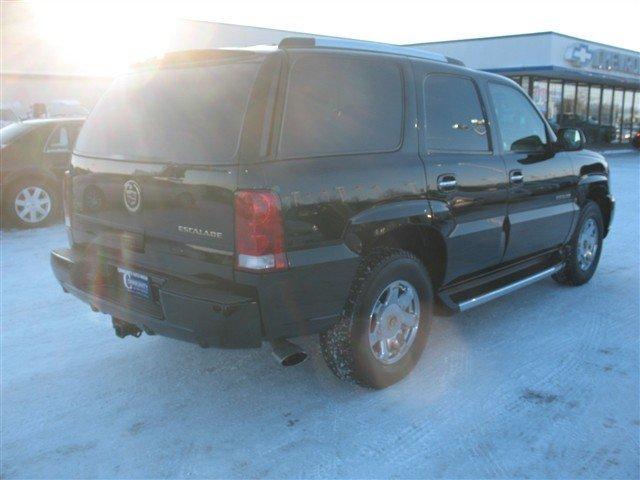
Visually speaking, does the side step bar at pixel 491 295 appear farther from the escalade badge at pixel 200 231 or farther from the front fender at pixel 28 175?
the front fender at pixel 28 175

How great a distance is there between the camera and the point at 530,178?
462cm

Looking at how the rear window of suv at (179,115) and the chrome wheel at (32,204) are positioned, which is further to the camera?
the chrome wheel at (32,204)

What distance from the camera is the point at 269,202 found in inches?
112

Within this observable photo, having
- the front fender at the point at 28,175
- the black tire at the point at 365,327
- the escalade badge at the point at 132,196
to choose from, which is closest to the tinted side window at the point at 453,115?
the black tire at the point at 365,327

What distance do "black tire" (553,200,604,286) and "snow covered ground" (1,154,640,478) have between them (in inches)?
27.9

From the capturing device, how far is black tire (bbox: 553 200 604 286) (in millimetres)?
5430

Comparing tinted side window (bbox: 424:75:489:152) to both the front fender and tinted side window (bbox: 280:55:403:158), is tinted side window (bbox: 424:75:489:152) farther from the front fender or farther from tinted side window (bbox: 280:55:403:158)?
the front fender

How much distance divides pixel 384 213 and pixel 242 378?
4.54 feet

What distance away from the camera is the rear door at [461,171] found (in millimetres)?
3775

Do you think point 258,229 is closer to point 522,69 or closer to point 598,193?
point 598,193

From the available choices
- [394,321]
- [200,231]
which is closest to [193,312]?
[200,231]

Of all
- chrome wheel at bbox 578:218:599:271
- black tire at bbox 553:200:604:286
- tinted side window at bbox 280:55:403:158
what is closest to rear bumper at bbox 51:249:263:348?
tinted side window at bbox 280:55:403:158

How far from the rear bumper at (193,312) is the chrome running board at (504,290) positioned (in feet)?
5.33

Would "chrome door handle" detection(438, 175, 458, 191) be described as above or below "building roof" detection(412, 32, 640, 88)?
below
